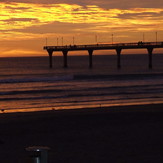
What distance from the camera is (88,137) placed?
10695 mm

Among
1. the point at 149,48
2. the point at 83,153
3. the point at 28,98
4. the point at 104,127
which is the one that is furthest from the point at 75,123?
the point at 149,48

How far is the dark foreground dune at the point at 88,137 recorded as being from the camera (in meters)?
8.49

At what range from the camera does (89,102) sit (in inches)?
878

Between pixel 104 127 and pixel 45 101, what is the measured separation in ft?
36.8

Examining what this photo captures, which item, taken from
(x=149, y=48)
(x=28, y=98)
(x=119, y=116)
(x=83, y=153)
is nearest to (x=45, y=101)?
(x=28, y=98)

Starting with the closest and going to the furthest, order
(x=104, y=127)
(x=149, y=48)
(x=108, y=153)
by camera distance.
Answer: (x=108, y=153) → (x=104, y=127) → (x=149, y=48)

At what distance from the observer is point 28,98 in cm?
2492

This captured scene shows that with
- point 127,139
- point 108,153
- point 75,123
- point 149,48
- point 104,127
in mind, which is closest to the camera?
point 108,153

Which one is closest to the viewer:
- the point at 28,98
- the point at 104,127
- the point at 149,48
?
the point at 104,127

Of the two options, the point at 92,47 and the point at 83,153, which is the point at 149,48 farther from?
the point at 83,153

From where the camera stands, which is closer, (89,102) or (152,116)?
(152,116)

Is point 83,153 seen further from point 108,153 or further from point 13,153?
point 13,153

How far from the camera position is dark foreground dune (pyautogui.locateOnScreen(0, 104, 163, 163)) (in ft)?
27.9

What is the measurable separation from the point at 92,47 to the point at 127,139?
50.6m
